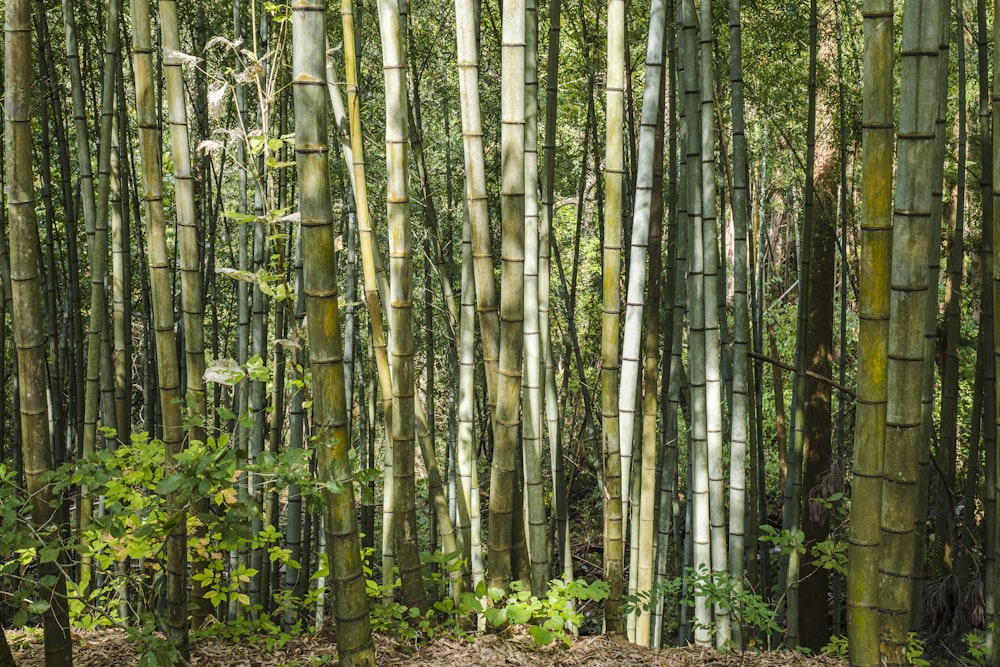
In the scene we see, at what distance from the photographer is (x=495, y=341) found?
227 cm

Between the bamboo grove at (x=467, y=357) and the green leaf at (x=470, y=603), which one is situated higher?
the bamboo grove at (x=467, y=357)

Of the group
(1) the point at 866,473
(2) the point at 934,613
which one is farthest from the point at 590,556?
(1) the point at 866,473

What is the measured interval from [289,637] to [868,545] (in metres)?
1.63

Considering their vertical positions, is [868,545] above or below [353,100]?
below

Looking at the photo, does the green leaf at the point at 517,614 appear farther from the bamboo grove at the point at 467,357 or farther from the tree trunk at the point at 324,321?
the tree trunk at the point at 324,321

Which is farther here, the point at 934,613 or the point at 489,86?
the point at 489,86

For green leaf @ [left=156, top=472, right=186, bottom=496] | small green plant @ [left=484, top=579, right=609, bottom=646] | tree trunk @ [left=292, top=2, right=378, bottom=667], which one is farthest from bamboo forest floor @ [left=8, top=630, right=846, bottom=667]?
green leaf @ [left=156, top=472, right=186, bottom=496]

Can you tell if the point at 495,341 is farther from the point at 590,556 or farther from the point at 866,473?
the point at 590,556

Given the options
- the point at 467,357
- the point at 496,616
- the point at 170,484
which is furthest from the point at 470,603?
the point at 170,484

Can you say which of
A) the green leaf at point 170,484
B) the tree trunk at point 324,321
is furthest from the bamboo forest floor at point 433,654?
the green leaf at point 170,484

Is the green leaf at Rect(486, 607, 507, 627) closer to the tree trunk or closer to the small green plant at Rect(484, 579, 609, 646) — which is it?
the small green plant at Rect(484, 579, 609, 646)

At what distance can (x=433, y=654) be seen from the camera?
2.32 m

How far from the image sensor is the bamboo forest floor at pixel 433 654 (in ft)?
7.40

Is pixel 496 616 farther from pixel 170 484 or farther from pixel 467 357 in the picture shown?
pixel 170 484
